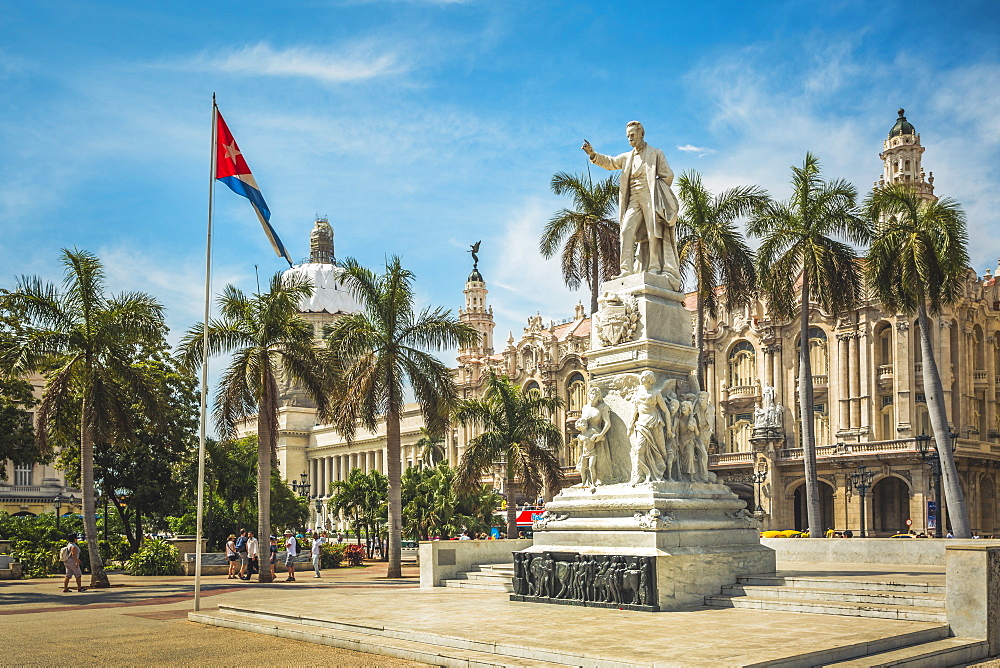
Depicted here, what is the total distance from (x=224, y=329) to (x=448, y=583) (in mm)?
13620

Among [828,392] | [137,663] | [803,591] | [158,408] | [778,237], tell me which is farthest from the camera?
[828,392]

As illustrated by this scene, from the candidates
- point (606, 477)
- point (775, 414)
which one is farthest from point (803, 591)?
point (775, 414)

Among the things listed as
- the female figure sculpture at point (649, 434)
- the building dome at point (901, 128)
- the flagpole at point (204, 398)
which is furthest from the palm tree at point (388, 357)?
the building dome at point (901, 128)

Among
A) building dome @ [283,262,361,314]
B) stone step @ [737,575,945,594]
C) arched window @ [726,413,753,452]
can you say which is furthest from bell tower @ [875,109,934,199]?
building dome @ [283,262,361,314]

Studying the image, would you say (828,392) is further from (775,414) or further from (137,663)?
(137,663)

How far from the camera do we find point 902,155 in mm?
59219

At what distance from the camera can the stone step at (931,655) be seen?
32.4ft

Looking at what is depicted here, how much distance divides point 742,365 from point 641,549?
50978mm

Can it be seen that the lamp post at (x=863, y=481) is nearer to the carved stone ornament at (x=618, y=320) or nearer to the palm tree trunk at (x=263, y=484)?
the palm tree trunk at (x=263, y=484)

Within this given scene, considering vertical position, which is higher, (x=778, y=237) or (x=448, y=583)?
(x=778, y=237)

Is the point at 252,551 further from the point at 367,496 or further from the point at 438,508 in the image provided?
the point at 367,496

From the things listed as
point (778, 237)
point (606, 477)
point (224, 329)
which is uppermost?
point (778, 237)

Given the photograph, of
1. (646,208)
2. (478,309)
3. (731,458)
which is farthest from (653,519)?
(478,309)

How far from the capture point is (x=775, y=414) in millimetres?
58406
